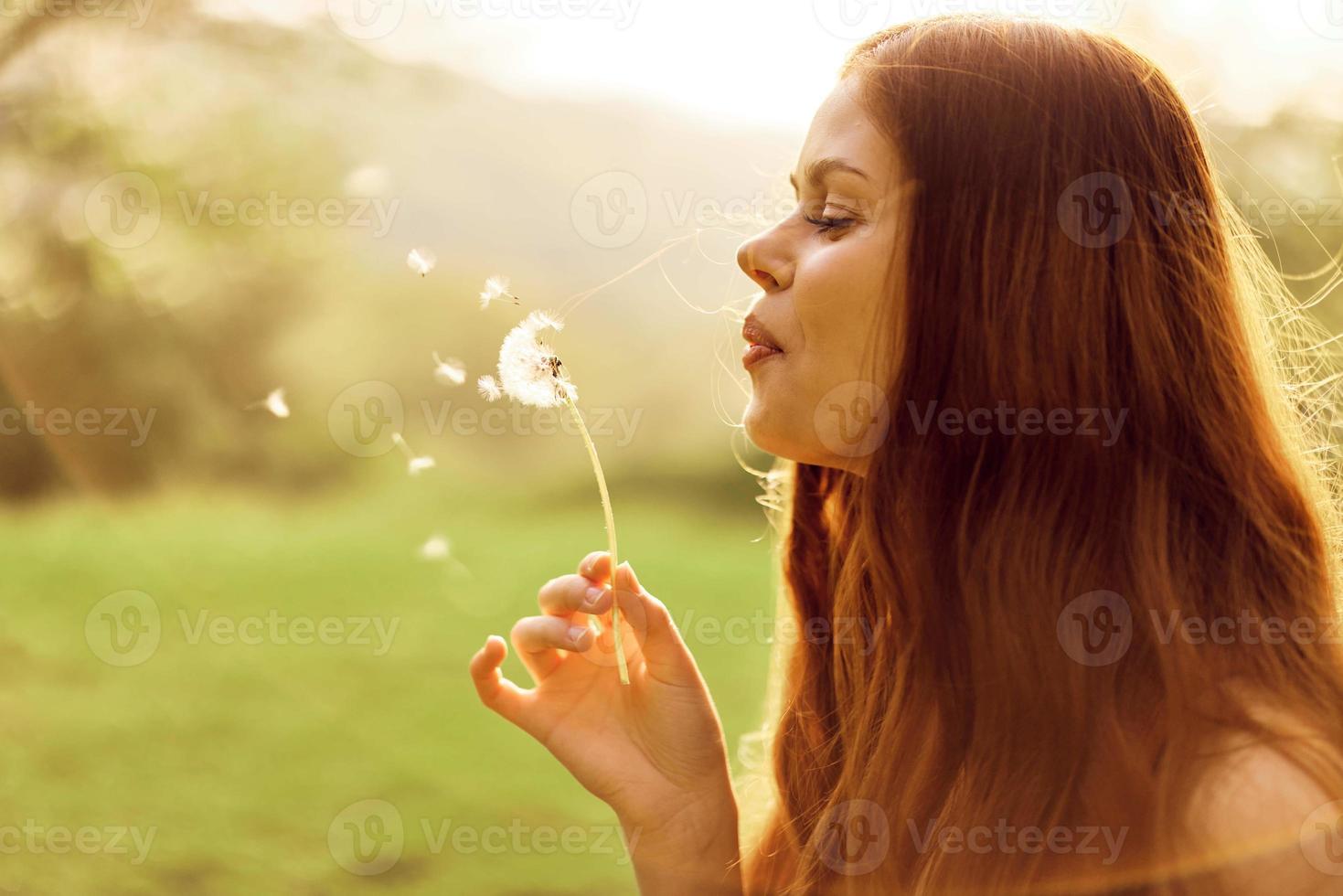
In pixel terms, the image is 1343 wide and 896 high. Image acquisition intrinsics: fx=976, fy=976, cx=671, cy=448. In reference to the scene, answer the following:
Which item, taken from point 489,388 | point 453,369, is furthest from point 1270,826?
point 453,369

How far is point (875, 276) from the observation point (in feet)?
3.58

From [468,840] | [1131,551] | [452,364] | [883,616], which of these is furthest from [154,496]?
[1131,551]

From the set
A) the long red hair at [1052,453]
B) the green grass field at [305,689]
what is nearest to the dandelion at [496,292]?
the long red hair at [1052,453]

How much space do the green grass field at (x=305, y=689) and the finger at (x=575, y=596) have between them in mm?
1334

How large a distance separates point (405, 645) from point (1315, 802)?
469 centimetres

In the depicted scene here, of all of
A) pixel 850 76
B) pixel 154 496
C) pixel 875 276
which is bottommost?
pixel 154 496

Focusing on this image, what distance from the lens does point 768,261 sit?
1.15 metres

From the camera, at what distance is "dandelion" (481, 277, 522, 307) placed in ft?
4.33

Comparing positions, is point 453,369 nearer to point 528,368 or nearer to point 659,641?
point 528,368

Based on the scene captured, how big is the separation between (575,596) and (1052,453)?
1.94 ft

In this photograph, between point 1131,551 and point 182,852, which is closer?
point 1131,551

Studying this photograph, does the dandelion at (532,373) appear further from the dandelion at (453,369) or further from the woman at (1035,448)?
the woman at (1035,448)

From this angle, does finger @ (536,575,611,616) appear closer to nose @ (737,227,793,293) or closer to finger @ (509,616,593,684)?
finger @ (509,616,593,684)

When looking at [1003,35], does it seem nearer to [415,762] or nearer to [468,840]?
[468,840]
